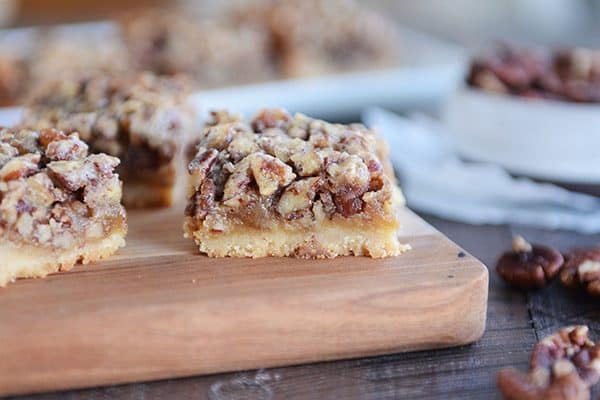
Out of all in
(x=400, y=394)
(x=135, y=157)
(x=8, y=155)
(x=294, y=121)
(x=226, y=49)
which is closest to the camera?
(x=400, y=394)

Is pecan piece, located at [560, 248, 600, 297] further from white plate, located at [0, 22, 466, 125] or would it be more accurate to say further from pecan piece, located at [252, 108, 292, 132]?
white plate, located at [0, 22, 466, 125]

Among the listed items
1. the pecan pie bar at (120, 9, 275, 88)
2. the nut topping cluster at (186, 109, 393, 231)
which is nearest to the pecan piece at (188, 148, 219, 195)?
the nut topping cluster at (186, 109, 393, 231)

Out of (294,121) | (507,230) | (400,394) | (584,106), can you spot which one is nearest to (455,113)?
(584,106)

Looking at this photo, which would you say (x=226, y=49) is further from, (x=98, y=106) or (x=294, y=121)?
(x=294, y=121)

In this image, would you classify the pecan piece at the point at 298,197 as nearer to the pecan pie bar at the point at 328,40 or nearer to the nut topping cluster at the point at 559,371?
the nut topping cluster at the point at 559,371

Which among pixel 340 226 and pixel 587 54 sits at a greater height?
pixel 587 54

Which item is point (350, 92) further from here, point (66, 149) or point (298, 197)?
point (66, 149)

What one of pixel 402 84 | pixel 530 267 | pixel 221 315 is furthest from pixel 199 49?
pixel 221 315

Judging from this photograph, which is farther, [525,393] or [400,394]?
[400,394]
